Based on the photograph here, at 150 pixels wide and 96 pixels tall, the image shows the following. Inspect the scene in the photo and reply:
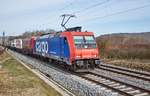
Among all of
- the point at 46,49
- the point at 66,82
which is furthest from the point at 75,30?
the point at 46,49

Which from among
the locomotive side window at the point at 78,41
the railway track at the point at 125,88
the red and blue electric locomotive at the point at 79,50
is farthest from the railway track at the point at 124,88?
the locomotive side window at the point at 78,41

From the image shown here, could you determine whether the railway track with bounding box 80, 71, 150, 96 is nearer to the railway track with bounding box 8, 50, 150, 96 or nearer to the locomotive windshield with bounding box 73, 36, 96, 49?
the railway track with bounding box 8, 50, 150, 96

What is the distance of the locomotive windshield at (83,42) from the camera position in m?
22.7

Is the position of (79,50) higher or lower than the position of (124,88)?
higher

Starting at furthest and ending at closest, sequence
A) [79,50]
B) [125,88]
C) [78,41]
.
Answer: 1. [78,41]
2. [79,50]
3. [125,88]

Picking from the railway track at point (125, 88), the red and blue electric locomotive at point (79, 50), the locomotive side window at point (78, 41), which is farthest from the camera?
the locomotive side window at point (78, 41)

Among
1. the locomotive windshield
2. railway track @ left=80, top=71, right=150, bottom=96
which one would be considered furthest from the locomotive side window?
railway track @ left=80, top=71, right=150, bottom=96

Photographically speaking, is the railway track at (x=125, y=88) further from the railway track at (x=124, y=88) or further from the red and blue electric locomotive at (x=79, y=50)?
the red and blue electric locomotive at (x=79, y=50)

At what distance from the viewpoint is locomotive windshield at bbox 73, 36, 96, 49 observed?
22.7 metres

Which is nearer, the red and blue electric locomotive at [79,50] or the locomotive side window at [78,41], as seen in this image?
the red and blue electric locomotive at [79,50]

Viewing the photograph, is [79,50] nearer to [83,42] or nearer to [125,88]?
[83,42]

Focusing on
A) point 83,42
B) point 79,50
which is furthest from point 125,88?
point 83,42

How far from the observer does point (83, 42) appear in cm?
2284

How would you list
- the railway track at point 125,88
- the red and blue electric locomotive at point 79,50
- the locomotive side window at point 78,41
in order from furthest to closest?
the locomotive side window at point 78,41 < the red and blue electric locomotive at point 79,50 < the railway track at point 125,88
